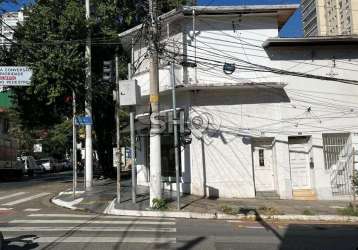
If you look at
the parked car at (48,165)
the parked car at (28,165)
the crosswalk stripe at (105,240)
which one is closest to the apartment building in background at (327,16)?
the crosswalk stripe at (105,240)

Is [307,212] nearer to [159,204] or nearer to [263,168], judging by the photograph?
[159,204]

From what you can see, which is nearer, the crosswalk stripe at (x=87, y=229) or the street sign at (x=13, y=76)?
the crosswalk stripe at (x=87, y=229)

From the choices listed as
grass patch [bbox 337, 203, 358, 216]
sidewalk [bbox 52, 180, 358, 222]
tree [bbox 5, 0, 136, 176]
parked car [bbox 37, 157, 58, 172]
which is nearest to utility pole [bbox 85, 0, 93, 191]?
tree [bbox 5, 0, 136, 176]

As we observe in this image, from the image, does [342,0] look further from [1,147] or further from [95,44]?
[1,147]

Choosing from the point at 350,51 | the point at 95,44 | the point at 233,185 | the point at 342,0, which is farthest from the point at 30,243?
the point at 342,0

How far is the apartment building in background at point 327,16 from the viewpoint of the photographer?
83.8 feet

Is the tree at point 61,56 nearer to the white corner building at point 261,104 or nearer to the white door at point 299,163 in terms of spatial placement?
the white corner building at point 261,104

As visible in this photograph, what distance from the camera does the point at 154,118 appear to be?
18859 mm

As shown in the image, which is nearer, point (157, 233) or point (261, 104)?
point (157, 233)

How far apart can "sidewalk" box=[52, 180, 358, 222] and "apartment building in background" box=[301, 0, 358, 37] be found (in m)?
9.19

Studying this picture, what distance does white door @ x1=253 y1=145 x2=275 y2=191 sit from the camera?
23062 millimetres

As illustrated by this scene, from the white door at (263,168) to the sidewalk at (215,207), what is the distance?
159 centimetres

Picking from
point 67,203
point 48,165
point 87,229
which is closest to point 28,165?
point 48,165

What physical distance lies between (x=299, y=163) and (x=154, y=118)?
7624mm
